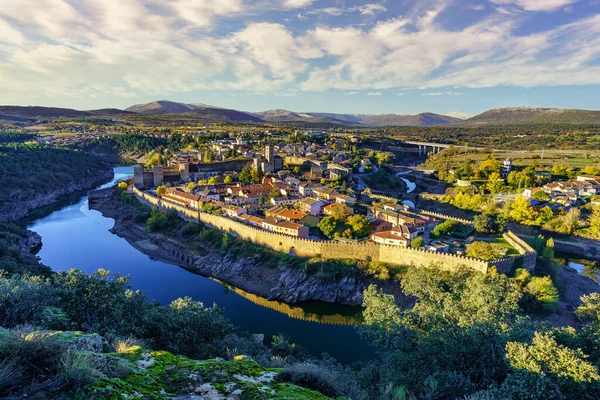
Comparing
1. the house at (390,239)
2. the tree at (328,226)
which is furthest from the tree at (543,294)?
the tree at (328,226)

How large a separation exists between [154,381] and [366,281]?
15676mm

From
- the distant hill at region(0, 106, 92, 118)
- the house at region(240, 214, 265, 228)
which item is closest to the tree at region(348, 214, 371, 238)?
the house at region(240, 214, 265, 228)

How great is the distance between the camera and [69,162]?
49344 mm

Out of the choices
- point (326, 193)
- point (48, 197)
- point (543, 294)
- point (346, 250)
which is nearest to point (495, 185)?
point (326, 193)

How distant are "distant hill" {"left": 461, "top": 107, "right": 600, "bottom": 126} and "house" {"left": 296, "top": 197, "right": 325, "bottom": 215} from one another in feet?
399

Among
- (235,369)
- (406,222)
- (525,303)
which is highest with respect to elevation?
(235,369)

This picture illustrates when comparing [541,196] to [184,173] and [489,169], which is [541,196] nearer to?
[489,169]

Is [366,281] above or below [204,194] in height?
below

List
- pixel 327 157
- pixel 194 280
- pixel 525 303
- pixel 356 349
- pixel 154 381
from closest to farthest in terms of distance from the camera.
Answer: pixel 154 381 → pixel 356 349 → pixel 525 303 → pixel 194 280 → pixel 327 157

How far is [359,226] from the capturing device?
20.6 meters

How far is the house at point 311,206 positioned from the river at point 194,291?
789 centimetres

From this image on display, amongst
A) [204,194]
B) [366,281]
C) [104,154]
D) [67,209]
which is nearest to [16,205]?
[67,209]

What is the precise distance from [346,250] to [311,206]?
598 centimetres

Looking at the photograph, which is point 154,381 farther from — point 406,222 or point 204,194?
point 204,194
